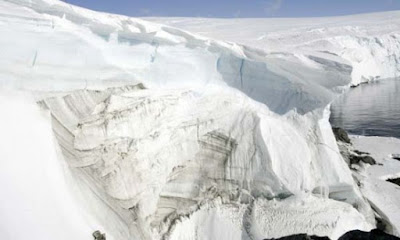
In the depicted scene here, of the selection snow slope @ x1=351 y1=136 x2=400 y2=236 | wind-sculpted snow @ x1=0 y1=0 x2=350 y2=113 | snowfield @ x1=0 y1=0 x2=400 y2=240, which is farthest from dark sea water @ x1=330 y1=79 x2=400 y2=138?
wind-sculpted snow @ x1=0 y1=0 x2=350 y2=113

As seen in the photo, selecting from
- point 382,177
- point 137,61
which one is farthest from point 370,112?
point 137,61

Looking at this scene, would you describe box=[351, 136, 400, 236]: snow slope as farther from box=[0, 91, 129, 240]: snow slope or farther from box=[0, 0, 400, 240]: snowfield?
box=[0, 91, 129, 240]: snow slope

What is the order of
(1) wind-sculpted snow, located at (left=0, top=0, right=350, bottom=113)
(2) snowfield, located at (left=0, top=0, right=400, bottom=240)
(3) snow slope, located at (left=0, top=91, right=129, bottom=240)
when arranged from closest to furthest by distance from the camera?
(3) snow slope, located at (left=0, top=91, right=129, bottom=240)
(2) snowfield, located at (left=0, top=0, right=400, bottom=240)
(1) wind-sculpted snow, located at (left=0, top=0, right=350, bottom=113)

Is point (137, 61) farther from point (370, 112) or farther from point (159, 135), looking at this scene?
point (370, 112)

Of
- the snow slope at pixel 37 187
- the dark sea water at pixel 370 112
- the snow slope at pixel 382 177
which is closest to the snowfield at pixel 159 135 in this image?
the snow slope at pixel 37 187

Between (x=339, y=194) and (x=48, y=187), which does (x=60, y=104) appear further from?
(x=339, y=194)

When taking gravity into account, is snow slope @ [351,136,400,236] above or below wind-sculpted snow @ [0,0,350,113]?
below
